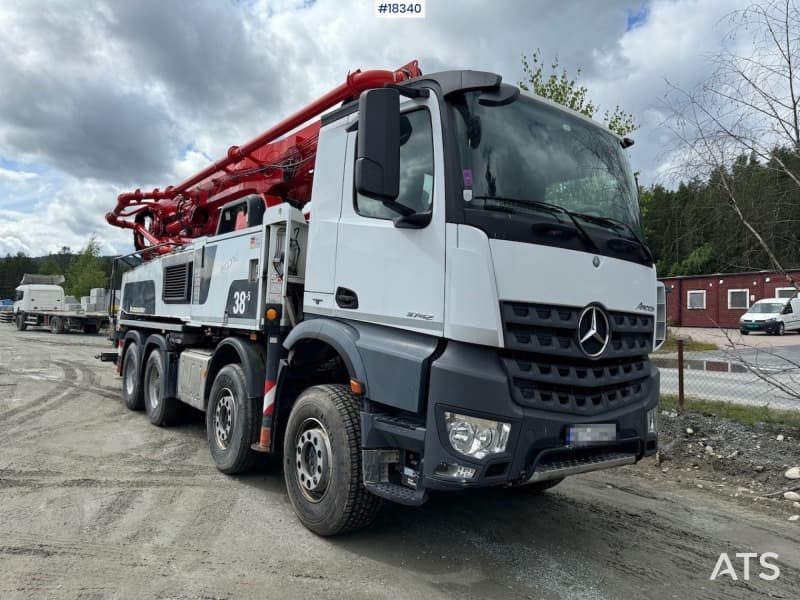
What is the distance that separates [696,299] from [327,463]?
3639cm

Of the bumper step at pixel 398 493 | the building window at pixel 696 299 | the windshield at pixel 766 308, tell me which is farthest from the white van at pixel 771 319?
the bumper step at pixel 398 493

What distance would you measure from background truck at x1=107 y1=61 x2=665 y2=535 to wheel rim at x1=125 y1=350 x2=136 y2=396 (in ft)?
15.7

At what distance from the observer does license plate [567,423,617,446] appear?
3.43 m

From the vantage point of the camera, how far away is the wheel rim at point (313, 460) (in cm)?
398

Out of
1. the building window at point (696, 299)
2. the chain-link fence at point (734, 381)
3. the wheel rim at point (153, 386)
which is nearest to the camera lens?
the chain-link fence at point (734, 381)

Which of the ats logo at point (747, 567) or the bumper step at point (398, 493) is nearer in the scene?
the bumper step at point (398, 493)

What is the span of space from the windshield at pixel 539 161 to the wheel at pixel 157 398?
563 cm

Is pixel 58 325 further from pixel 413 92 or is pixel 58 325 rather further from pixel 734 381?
pixel 413 92

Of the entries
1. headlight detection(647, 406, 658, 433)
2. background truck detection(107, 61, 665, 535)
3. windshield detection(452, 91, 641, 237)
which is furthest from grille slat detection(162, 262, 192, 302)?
headlight detection(647, 406, 658, 433)

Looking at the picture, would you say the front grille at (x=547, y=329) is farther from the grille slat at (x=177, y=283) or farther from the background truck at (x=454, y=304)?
the grille slat at (x=177, y=283)

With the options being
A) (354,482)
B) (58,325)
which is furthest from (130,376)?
(58,325)

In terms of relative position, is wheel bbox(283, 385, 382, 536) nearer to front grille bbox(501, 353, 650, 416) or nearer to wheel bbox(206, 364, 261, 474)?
wheel bbox(206, 364, 261, 474)

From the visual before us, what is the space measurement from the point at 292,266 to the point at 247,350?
0.95m

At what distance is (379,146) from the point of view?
3.41 m
